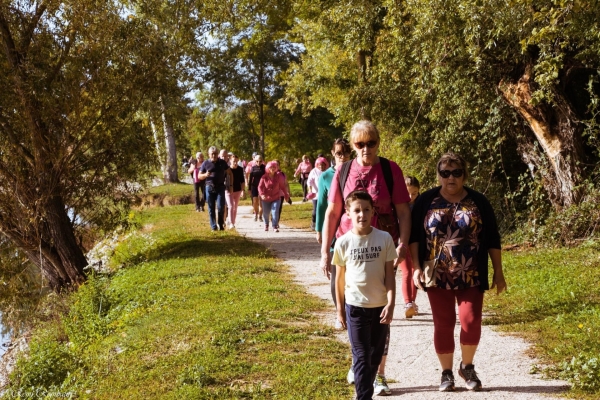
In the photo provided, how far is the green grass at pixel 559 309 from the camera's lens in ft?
21.7

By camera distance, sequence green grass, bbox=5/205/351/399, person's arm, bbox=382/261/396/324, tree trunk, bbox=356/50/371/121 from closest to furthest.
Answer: person's arm, bbox=382/261/396/324
green grass, bbox=5/205/351/399
tree trunk, bbox=356/50/371/121

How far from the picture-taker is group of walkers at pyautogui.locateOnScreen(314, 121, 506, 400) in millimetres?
5648

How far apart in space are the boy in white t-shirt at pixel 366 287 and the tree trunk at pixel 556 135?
944 centimetres

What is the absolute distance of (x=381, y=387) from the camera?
6.31 metres

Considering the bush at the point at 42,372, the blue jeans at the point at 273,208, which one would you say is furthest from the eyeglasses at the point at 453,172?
the blue jeans at the point at 273,208

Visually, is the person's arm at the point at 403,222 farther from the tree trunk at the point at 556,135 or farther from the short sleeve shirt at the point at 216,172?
the short sleeve shirt at the point at 216,172

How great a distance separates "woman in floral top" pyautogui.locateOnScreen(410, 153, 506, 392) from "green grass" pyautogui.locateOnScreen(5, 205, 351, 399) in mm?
1051

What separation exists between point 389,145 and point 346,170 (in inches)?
557

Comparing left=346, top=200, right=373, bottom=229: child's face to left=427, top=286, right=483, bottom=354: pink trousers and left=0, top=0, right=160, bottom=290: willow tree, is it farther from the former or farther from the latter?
left=0, top=0, right=160, bottom=290: willow tree

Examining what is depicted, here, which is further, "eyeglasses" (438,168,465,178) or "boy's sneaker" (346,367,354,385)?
"boy's sneaker" (346,367,354,385)

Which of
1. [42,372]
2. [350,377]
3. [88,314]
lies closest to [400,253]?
[350,377]

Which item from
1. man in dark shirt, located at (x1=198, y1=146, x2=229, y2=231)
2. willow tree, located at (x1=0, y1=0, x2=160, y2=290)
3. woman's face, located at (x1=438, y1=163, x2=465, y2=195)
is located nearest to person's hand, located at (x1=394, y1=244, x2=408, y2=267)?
woman's face, located at (x1=438, y1=163, x2=465, y2=195)

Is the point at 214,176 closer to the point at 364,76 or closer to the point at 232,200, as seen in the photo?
the point at 232,200

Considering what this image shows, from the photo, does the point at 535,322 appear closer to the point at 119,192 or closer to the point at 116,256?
the point at 119,192
